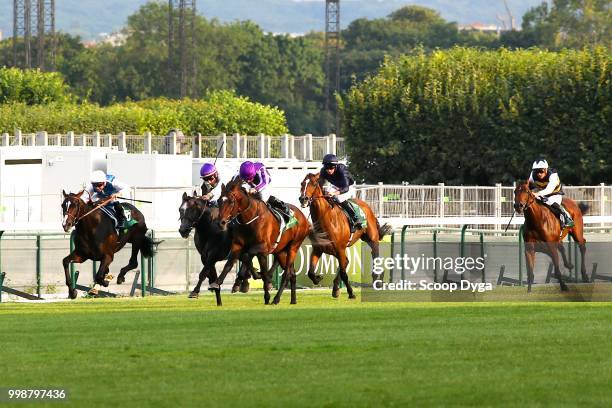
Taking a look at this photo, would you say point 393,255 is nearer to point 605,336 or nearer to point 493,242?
point 493,242

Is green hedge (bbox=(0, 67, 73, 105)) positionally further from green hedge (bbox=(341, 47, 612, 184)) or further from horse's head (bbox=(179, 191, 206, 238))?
horse's head (bbox=(179, 191, 206, 238))

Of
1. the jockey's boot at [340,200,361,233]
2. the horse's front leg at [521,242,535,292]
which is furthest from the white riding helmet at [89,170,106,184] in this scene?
the horse's front leg at [521,242,535,292]

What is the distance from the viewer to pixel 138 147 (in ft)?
243

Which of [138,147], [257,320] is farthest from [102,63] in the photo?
[257,320]

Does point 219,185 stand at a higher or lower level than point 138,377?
higher

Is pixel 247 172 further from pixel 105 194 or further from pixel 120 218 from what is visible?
pixel 105 194

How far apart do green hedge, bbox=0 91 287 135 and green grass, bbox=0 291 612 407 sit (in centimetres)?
7058

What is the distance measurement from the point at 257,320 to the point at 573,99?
3973 cm

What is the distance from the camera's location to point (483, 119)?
195 ft

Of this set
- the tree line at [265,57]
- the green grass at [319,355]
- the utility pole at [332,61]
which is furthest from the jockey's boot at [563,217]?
the tree line at [265,57]

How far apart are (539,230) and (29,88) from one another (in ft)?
290

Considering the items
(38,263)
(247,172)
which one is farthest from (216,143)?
(247,172)

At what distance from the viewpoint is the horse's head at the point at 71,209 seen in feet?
81.4

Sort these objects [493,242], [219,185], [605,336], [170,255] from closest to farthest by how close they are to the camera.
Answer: [605,336]
[219,185]
[493,242]
[170,255]
